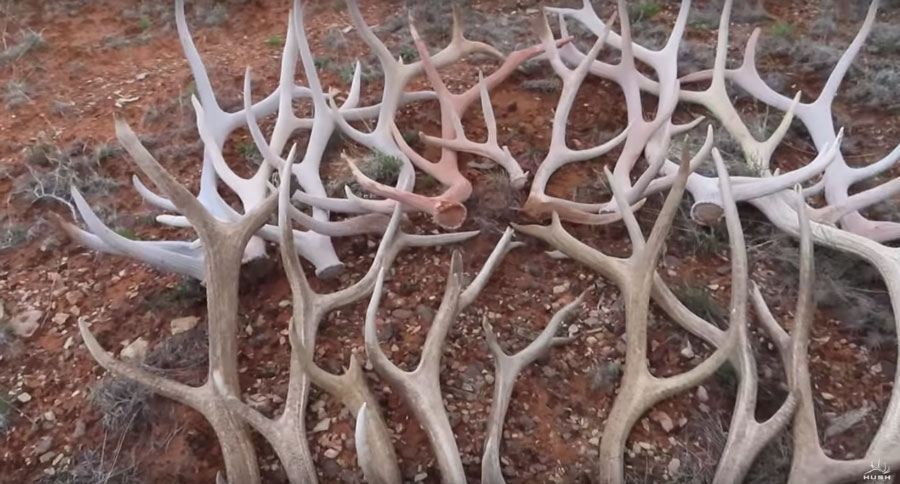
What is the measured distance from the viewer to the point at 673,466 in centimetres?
231

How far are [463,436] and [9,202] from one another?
7.41 ft

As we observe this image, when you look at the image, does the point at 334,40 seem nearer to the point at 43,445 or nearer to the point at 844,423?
the point at 43,445

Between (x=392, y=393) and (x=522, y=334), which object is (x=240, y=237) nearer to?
(x=392, y=393)

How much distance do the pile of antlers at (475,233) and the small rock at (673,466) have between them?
238mm

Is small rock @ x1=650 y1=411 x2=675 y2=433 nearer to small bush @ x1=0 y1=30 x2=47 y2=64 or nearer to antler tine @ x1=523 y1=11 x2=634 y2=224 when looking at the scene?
antler tine @ x1=523 y1=11 x2=634 y2=224

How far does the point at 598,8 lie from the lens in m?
4.65

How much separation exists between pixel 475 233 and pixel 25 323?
62.8 inches

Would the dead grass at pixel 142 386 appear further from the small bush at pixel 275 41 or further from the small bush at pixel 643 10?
the small bush at pixel 643 10

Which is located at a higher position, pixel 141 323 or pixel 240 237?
pixel 240 237

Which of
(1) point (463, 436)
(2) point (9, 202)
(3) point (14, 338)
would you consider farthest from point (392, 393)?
(2) point (9, 202)

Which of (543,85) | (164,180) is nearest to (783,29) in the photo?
(543,85)

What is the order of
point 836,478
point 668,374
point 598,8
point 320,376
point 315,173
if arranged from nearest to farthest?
1. point 836,478
2. point 320,376
3. point 668,374
4. point 315,173
5. point 598,8

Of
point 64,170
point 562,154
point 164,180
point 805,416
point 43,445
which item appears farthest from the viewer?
point 64,170

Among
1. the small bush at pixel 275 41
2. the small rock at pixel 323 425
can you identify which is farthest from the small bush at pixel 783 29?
the small rock at pixel 323 425
